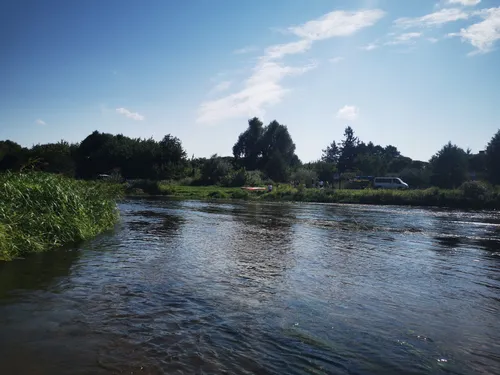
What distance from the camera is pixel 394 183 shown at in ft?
186

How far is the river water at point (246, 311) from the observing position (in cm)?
545

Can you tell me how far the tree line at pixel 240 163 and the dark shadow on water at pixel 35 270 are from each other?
4501 cm

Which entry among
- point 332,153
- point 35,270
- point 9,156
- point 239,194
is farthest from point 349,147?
point 35,270

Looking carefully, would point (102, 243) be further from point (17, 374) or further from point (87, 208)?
point (17, 374)

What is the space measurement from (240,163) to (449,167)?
1909 inches

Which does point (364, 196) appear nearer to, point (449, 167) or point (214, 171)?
→ point (449, 167)

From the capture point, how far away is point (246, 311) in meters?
7.58

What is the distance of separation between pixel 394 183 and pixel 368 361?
5505 centimetres

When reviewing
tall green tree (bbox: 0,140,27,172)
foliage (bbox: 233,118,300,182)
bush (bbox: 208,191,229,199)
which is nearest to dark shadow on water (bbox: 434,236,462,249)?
bush (bbox: 208,191,229,199)

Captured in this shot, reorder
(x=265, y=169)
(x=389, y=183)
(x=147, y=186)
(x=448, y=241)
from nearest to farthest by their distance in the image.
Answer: (x=448, y=241), (x=147, y=186), (x=389, y=183), (x=265, y=169)

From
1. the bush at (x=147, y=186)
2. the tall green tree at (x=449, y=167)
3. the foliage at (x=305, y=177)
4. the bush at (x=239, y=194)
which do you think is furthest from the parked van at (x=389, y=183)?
the bush at (x=147, y=186)

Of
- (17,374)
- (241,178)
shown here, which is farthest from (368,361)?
(241,178)

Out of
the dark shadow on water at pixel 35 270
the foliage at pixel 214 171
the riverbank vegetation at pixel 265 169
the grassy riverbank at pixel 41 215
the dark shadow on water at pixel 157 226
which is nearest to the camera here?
the dark shadow on water at pixel 35 270

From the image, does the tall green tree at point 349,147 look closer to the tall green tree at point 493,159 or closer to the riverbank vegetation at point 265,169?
the riverbank vegetation at point 265,169
